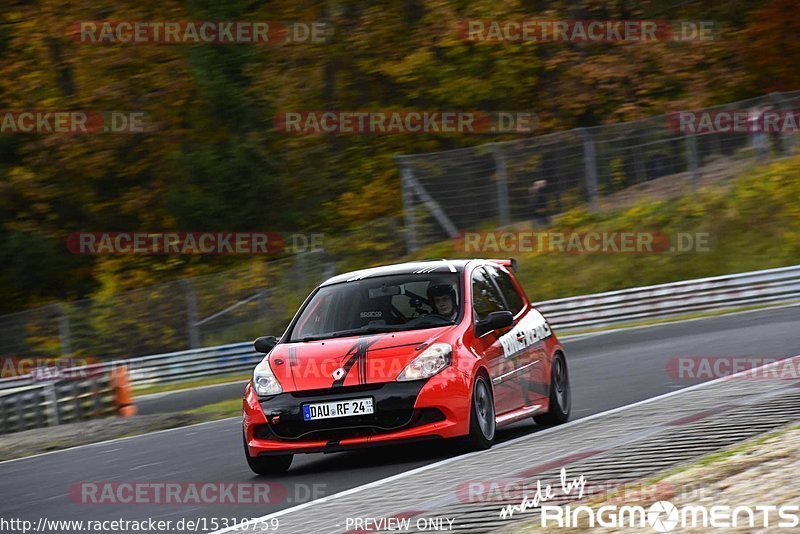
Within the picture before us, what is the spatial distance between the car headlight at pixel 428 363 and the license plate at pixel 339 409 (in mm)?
312

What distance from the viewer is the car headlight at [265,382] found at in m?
10.1

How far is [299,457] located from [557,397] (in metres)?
2.30

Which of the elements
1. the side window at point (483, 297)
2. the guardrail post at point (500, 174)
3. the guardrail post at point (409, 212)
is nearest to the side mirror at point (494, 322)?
the side window at point (483, 297)

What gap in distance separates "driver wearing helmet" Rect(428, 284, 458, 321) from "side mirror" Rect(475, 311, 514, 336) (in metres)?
0.23

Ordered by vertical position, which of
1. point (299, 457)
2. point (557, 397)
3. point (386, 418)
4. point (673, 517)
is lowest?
point (299, 457)

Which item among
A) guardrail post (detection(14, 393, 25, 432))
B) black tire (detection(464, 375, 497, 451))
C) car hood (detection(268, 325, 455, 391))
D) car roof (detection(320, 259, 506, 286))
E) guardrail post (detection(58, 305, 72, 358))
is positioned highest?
car roof (detection(320, 259, 506, 286))

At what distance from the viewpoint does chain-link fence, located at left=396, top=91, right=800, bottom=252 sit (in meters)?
30.4

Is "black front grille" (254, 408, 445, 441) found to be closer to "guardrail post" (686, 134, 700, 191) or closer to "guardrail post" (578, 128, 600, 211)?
"guardrail post" (578, 128, 600, 211)

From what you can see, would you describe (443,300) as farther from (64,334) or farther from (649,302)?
(64,334)

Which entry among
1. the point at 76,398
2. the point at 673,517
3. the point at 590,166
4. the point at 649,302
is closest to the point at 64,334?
the point at 76,398

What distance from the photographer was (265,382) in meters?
10.3

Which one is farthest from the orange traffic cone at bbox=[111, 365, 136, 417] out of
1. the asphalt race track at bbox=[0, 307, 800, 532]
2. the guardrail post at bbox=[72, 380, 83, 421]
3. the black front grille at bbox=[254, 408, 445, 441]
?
the black front grille at bbox=[254, 408, 445, 441]

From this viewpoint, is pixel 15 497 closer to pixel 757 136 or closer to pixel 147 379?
→ pixel 147 379

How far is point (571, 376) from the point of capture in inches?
652
